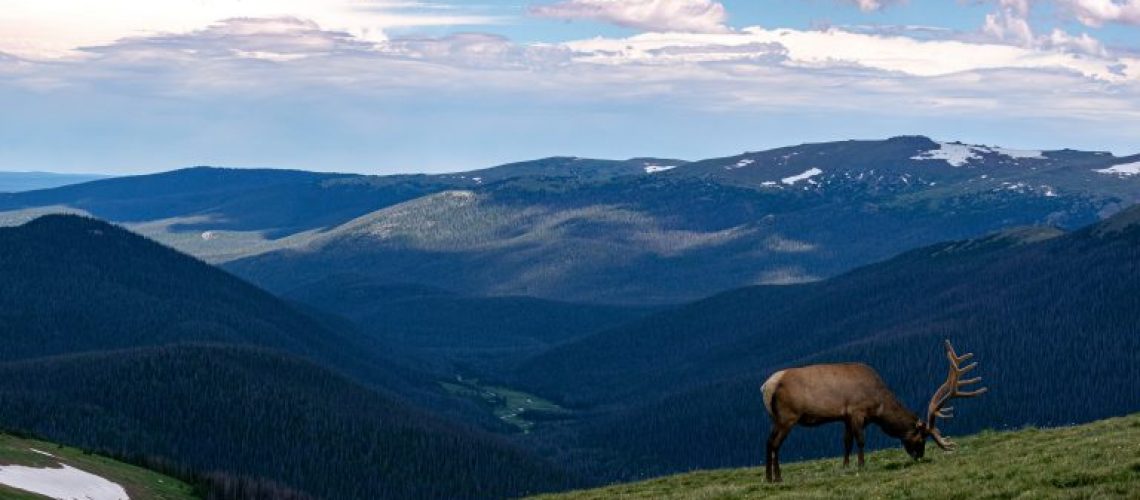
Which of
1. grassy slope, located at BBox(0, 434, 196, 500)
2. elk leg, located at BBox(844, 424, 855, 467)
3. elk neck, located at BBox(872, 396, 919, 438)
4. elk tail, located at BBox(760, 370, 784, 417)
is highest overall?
elk tail, located at BBox(760, 370, 784, 417)

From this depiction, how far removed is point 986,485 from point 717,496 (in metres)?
9.83

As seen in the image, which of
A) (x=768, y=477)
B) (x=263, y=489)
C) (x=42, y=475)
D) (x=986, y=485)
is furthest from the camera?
(x=263, y=489)

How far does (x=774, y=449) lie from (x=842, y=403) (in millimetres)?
2894

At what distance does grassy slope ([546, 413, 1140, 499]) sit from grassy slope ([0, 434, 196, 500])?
99.5ft

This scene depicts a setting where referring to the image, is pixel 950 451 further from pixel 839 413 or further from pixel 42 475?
pixel 42 475

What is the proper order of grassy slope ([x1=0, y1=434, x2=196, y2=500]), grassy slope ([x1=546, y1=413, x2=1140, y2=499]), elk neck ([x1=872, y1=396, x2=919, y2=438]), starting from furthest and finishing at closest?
grassy slope ([x1=0, y1=434, x2=196, y2=500])
elk neck ([x1=872, y1=396, x2=919, y2=438])
grassy slope ([x1=546, y1=413, x2=1140, y2=499])

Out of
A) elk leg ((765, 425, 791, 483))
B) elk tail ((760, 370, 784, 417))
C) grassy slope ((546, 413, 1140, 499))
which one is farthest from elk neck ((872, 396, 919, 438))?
elk tail ((760, 370, 784, 417))

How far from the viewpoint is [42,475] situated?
3031 inches

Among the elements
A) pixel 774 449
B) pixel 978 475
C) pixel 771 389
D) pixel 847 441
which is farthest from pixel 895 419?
pixel 978 475

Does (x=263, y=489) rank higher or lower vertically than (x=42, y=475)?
lower

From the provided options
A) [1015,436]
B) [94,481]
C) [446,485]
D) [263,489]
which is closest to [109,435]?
[446,485]

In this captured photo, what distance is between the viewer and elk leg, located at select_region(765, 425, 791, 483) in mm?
→ 53562

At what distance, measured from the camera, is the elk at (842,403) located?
2119 inches

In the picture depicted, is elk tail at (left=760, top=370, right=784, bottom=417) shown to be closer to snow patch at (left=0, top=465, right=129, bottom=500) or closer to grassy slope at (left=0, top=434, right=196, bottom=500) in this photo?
snow patch at (left=0, top=465, right=129, bottom=500)
